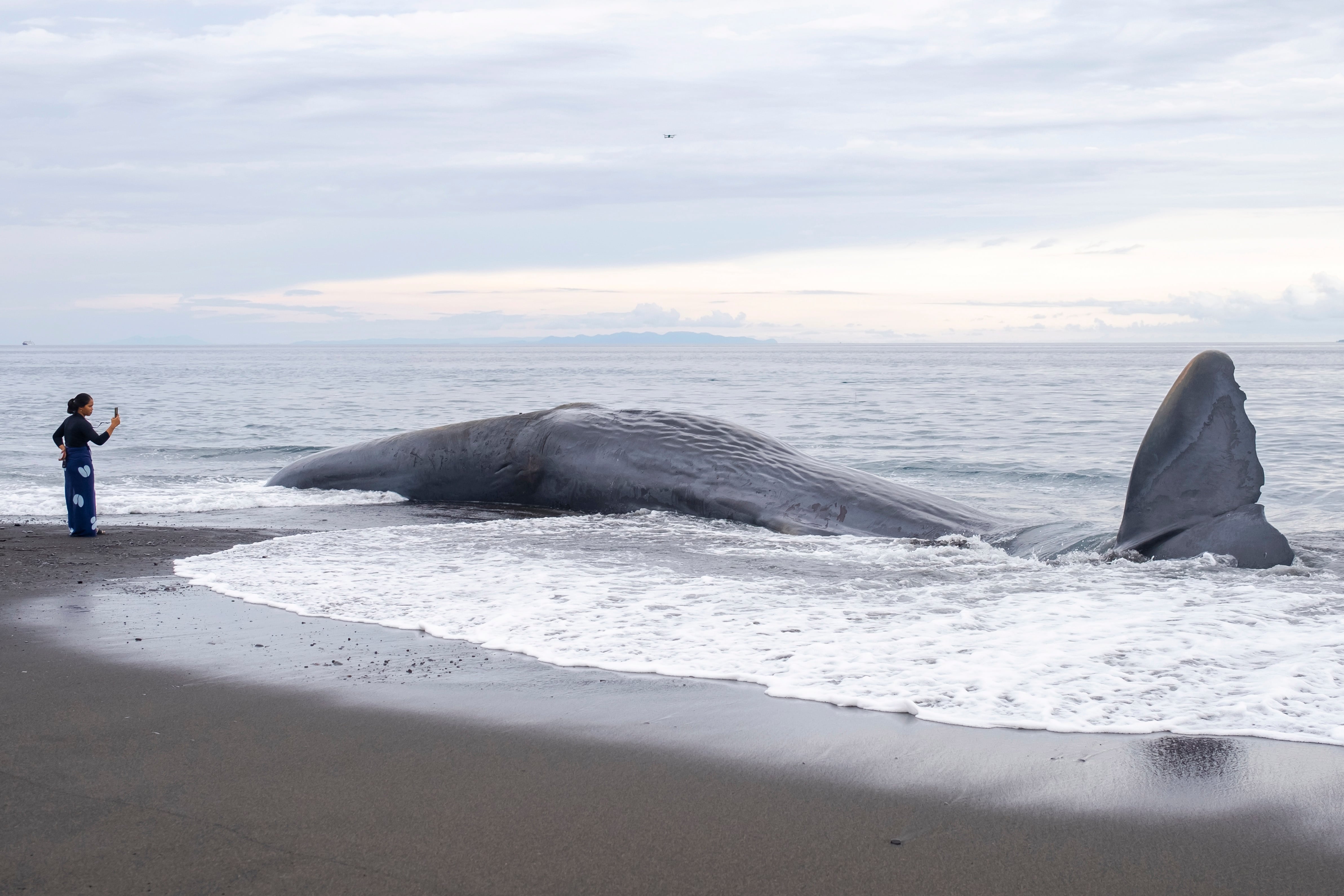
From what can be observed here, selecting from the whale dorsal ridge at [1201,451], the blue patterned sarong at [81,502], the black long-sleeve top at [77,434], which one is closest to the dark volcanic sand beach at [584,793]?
the whale dorsal ridge at [1201,451]

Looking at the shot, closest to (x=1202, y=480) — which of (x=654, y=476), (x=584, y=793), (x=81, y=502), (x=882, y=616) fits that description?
(x=882, y=616)

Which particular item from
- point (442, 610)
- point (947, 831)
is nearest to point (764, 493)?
point (442, 610)

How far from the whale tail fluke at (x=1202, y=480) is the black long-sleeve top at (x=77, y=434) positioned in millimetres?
9180

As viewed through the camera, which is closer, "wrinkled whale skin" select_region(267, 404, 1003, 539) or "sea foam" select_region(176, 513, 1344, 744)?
"sea foam" select_region(176, 513, 1344, 744)

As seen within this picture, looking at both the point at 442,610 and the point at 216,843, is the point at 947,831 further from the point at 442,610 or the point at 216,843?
the point at 442,610

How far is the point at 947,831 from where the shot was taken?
3.34 meters

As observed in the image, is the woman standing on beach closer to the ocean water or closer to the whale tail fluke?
the ocean water

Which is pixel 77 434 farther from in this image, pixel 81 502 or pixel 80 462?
pixel 81 502

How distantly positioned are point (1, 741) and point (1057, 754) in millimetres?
4187

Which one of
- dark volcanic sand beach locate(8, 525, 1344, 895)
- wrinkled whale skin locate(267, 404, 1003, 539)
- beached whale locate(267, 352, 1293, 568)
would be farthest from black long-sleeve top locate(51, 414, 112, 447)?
dark volcanic sand beach locate(8, 525, 1344, 895)

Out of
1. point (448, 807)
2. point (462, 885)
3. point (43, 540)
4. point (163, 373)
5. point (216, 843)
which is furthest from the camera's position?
point (163, 373)

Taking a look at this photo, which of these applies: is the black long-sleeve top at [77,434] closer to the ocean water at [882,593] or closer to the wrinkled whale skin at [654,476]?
the ocean water at [882,593]

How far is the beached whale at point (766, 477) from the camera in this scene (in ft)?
22.2

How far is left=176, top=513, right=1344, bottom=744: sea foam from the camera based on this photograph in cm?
457
